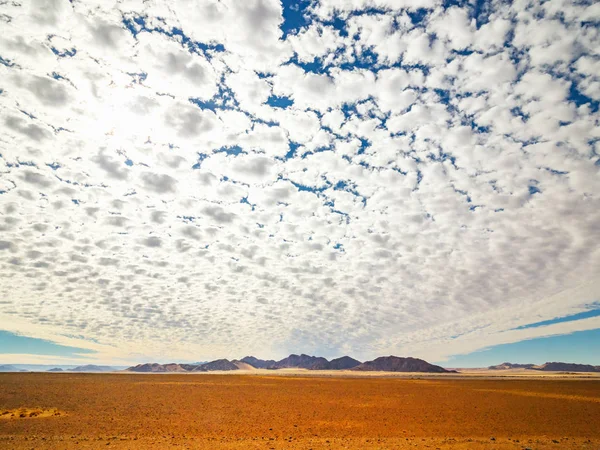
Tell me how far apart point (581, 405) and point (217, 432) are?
33.8 meters

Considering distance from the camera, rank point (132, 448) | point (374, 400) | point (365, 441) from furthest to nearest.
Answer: point (374, 400) → point (365, 441) → point (132, 448)

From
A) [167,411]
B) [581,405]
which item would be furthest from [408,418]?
[581,405]

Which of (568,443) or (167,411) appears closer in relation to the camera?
(568,443)

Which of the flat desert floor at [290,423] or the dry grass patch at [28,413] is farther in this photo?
the dry grass patch at [28,413]

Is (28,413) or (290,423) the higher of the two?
(28,413)

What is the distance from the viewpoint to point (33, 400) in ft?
101

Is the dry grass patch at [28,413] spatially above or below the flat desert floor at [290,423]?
above

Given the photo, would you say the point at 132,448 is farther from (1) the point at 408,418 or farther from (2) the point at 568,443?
(2) the point at 568,443

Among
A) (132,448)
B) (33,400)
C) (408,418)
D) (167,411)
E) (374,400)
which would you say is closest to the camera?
(132,448)

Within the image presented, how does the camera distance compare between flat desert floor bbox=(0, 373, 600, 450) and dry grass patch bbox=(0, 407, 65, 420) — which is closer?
flat desert floor bbox=(0, 373, 600, 450)

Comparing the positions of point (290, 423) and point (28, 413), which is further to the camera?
point (28, 413)

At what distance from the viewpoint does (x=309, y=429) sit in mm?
20641

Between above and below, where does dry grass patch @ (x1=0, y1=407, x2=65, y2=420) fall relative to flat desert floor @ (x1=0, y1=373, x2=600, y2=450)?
above

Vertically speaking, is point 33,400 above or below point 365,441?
above
